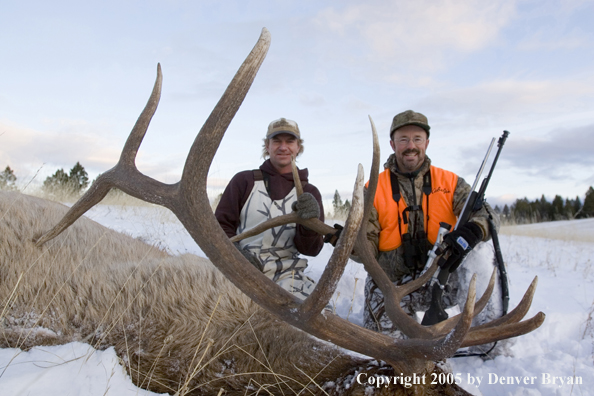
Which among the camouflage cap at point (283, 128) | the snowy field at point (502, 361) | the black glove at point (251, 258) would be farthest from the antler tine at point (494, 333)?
the camouflage cap at point (283, 128)

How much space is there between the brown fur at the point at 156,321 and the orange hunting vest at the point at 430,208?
5.80ft

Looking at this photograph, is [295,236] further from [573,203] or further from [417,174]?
[573,203]

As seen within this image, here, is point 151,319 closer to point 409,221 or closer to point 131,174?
point 131,174

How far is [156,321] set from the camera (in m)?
2.41

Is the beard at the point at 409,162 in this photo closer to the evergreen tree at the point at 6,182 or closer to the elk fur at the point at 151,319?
the elk fur at the point at 151,319

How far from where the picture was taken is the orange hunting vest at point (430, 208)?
12.5 feet

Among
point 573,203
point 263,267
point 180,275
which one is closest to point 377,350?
point 180,275

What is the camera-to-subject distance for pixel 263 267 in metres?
3.74

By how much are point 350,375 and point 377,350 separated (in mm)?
263

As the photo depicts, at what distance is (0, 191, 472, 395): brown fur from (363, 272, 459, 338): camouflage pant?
4.81 ft

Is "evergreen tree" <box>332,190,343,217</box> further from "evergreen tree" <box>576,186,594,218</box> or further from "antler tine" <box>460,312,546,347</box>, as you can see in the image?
"evergreen tree" <box>576,186,594,218</box>

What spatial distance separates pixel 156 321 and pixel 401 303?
7.23ft

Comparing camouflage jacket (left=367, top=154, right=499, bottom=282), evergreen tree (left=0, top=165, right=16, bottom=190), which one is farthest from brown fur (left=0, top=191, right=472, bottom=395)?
evergreen tree (left=0, top=165, right=16, bottom=190)

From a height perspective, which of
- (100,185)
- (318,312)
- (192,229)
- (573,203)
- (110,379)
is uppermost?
(573,203)
